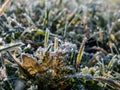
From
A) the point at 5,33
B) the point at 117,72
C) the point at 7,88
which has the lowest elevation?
the point at 117,72

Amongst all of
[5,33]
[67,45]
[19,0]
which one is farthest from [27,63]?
[19,0]

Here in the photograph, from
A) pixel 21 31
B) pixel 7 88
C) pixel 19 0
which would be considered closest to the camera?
pixel 7 88

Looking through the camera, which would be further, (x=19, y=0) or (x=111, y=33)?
(x=19, y=0)

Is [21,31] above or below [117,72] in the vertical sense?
above

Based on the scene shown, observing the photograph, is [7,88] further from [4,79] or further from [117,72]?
[117,72]

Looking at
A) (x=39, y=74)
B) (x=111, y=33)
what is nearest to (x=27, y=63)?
(x=39, y=74)

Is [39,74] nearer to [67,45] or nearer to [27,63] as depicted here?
[27,63]

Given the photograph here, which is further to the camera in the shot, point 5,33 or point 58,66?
point 5,33

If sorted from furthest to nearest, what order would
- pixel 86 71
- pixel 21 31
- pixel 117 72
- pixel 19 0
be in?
pixel 19 0 → pixel 21 31 → pixel 117 72 → pixel 86 71

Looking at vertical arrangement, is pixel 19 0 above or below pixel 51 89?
above
